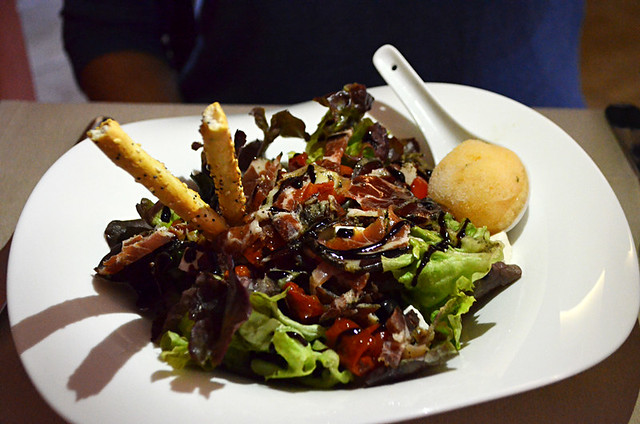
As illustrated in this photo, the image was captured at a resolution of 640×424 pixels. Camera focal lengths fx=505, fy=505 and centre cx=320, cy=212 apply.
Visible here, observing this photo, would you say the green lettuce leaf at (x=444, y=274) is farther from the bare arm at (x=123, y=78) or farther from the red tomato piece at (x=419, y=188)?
the bare arm at (x=123, y=78)

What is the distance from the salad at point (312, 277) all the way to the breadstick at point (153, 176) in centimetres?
3

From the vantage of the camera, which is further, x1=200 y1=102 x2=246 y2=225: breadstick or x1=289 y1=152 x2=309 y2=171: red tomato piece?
x1=289 y1=152 x2=309 y2=171: red tomato piece

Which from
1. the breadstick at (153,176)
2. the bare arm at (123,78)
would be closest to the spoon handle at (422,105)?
the breadstick at (153,176)

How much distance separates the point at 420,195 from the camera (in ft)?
4.69

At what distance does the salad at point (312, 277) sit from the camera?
1.00m

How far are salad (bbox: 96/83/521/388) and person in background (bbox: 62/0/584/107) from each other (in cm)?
115

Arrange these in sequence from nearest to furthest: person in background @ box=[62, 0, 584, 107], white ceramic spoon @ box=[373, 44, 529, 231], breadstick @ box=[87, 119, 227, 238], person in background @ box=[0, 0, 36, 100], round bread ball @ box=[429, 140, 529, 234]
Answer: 1. breadstick @ box=[87, 119, 227, 238]
2. round bread ball @ box=[429, 140, 529, 234]
3. white ceramic spoon @ box=[373, 44, 529, 231]
4. person in background @ box=[62, 0, 584, 107]
5. person in background @ box=[0, 0, 36, 100]

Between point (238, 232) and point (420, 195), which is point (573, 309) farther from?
point (238, 232)

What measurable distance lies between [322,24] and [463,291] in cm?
154

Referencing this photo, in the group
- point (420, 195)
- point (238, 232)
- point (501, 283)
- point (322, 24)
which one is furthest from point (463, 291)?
point (322, 24)

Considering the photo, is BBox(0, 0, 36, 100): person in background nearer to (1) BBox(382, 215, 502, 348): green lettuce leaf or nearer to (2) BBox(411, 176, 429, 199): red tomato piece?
(2) BBox(411, 176, 429, 199): red tomato piece

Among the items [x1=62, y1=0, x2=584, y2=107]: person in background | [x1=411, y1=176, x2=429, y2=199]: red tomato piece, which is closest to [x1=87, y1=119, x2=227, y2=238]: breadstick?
[x1=411, y1=176, x2=429, y2=199]: red tomato piece

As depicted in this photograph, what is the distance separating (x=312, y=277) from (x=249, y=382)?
0.83ft

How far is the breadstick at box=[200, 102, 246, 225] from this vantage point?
0.89m
